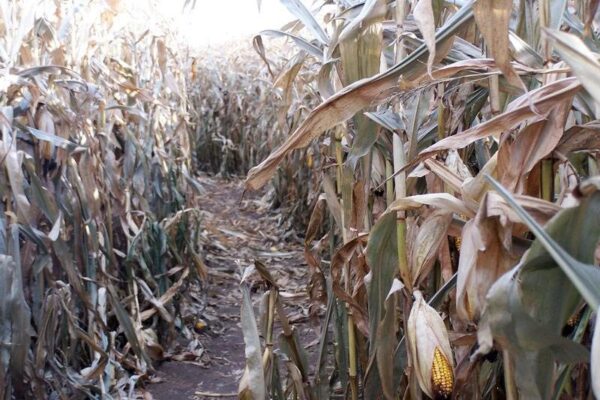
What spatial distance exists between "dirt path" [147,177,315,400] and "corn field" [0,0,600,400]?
0.42ft

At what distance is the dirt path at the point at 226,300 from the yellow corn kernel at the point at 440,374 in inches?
32.9

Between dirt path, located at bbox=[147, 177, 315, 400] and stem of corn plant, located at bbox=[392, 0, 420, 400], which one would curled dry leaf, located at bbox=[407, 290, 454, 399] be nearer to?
stem of corn plant, located at bbox=[392, 0, 420, 400]

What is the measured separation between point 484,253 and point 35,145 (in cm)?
181

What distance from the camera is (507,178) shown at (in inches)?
42.0

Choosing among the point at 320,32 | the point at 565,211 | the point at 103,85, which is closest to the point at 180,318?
the point at 103,85

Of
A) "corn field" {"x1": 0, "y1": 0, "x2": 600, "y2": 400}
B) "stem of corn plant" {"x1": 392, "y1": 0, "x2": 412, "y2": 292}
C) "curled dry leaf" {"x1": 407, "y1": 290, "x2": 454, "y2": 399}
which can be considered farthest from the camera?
"stem of corn plant" {"x1": 392, "y1": 0, "x2": 412, "y2": 292}

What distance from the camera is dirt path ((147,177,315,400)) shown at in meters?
3.15

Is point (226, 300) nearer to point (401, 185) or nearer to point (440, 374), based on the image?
point (401, 185)

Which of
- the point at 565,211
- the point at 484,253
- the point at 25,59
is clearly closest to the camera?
the point at 565,211

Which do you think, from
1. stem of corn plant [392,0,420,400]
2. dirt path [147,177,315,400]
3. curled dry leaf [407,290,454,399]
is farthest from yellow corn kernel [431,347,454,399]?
dirt path [147,177,315,400]

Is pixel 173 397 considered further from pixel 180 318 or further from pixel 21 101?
pixel 21 101

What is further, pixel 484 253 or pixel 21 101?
pixel 21 101

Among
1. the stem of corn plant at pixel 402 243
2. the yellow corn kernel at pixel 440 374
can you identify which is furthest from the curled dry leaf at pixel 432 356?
the stem of corn plant at pixel 402 243

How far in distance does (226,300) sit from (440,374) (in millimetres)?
3405
